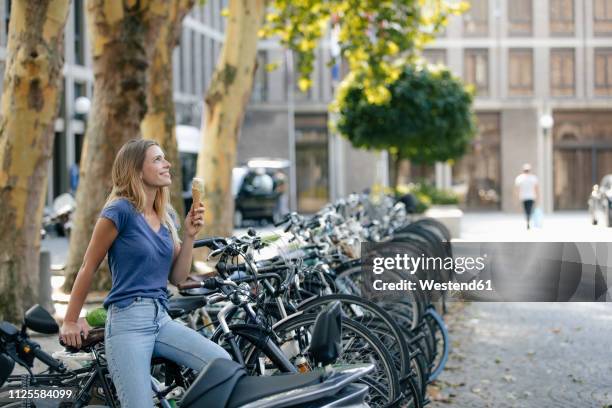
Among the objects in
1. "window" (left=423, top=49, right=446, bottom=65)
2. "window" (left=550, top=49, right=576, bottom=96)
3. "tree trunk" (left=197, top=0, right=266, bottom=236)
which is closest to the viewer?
"tree trunk" (left=197, top=0, right=266, bottom=236)

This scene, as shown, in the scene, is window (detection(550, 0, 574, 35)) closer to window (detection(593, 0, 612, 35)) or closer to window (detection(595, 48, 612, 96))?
window (detection(593, 0, 612, 35))

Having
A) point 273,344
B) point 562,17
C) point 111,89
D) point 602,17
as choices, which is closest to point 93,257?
point 273,344

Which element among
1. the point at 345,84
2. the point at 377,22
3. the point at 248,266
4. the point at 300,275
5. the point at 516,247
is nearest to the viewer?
the point at 248,266

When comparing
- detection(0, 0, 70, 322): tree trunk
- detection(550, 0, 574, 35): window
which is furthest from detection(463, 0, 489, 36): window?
detection(0, 0, 70, 322): tree trunk

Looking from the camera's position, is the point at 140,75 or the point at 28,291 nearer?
the point at 28,291

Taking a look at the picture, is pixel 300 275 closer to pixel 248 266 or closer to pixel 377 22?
pixel 248 266

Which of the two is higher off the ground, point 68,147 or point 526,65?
point 526,65

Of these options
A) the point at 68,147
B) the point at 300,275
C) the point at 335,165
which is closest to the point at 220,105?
the point at 300,275

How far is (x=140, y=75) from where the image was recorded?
12516 millimetres

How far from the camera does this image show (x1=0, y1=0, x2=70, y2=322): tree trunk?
32.3 ft

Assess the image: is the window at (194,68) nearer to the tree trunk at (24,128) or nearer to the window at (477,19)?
the window at (477,19)

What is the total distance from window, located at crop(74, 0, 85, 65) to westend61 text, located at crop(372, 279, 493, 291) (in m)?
28.6

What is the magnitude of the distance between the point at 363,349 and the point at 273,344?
1.97ft

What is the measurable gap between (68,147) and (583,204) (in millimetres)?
24899
